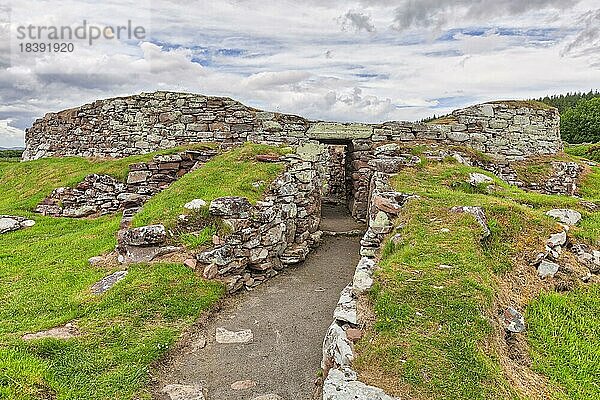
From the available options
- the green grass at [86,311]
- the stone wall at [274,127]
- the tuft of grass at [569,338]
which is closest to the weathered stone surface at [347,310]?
the tuft of grass at [569,338]

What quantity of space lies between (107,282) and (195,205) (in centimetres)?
299

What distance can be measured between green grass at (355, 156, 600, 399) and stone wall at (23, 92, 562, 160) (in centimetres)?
792

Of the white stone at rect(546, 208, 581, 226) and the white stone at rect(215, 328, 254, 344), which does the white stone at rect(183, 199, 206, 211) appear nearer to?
the white stone at rect(215, 328, 254, 344)

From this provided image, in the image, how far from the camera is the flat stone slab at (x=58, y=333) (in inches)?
284

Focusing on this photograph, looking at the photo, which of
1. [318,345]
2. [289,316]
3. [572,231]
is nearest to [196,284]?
[289,316]

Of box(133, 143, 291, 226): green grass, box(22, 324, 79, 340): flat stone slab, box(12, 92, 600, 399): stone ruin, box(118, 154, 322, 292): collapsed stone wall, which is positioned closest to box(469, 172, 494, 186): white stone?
box(12, 92, 600, 399): stone ruin

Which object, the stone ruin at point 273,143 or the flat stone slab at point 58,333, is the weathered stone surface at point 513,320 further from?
the flat stone slab at point 58,333

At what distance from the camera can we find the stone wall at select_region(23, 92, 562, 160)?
701 inches

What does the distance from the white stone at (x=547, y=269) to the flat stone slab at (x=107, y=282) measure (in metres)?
8.33

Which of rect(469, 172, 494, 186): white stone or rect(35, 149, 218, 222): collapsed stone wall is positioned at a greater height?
rect(469, 172, 494, 186): white stone

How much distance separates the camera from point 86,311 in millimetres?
8180

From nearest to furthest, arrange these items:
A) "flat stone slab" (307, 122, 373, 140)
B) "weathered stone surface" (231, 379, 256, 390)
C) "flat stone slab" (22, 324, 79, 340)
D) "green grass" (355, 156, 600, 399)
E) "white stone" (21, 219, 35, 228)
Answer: "green grass" (355, 156, 600, 399), "weathered stone surface" (231, 379, 256, 390), "flat stone slab" (22, 324, 79, 340), "white stone" (21, 219, 35, 228), "flat stone slab" (307, 122, 373, 140)

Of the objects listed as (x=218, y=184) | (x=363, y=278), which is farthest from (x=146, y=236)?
(x=363, y=278)

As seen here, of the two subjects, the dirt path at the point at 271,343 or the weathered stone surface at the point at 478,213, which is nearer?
the dirt path at the point at 271,343
